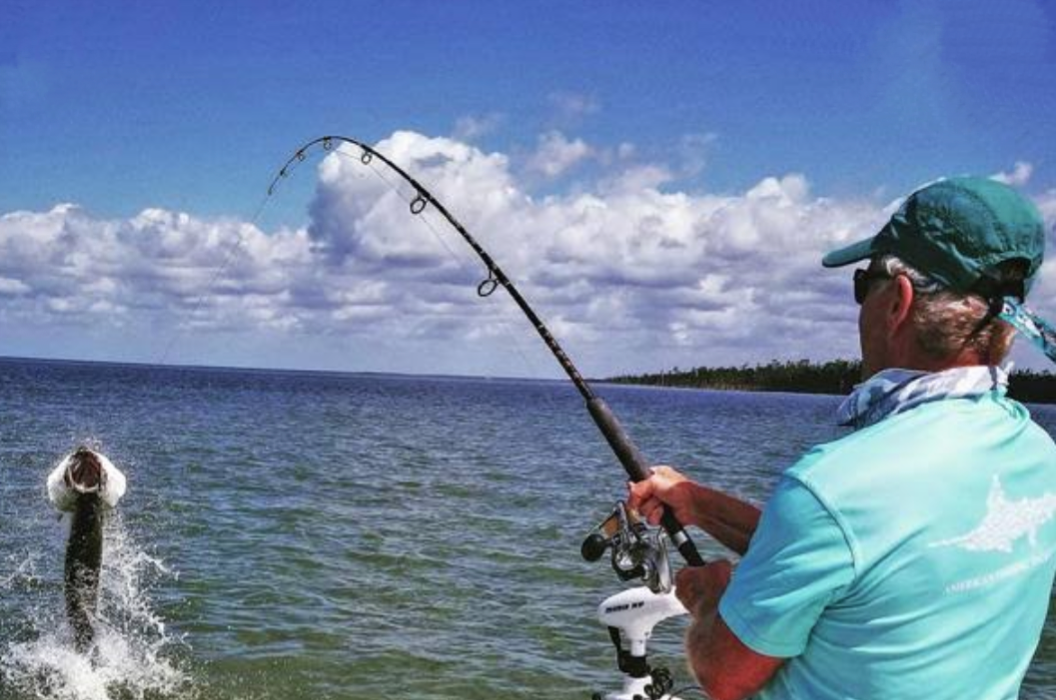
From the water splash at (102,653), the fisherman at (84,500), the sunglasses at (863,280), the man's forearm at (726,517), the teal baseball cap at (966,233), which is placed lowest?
the water splash at (102,653)

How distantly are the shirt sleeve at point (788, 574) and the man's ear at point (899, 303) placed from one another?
42 cm

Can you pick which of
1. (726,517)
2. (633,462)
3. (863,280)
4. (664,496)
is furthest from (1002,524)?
(633,462)

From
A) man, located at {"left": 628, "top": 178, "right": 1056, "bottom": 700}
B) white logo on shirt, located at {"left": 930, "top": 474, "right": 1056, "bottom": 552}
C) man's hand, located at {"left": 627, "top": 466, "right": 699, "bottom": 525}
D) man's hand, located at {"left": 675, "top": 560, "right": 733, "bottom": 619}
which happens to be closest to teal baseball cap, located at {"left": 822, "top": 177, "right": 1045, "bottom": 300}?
man, located at {"left": 628, "top": 178, "right": 1056, "bottom": 700}

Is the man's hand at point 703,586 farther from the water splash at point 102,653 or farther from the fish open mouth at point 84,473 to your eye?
the water splash at point 102,653

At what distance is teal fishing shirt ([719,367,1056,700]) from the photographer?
6.06 feet

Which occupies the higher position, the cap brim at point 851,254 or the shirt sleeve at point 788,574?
the cap brim at point 851,254

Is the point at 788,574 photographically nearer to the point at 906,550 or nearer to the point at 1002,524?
the point at 906,550

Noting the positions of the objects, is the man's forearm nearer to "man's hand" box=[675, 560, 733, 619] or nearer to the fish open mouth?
"man's hand" box=[675, 560, 733, 619]

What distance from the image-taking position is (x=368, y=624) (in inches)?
432

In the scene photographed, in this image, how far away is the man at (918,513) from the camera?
1857 mm

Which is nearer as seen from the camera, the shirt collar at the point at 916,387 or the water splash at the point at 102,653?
the shirt collar at the point at 916,387

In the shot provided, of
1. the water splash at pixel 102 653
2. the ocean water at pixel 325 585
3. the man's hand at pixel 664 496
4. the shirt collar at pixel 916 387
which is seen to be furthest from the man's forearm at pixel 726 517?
the water splash at pixel 102 653

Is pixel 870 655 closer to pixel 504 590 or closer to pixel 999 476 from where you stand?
pixel 999 476

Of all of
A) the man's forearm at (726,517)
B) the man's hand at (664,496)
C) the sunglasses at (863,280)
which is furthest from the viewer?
the man's hand at (664,496)
